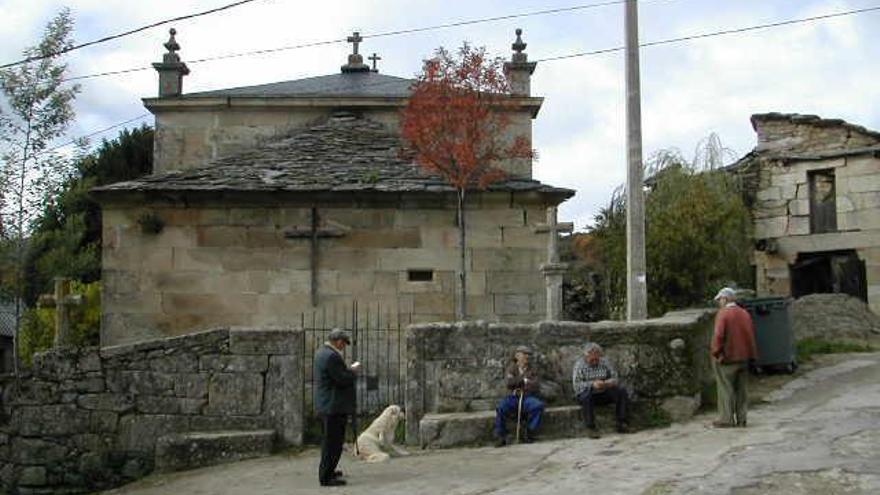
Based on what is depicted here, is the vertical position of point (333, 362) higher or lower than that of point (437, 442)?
higher

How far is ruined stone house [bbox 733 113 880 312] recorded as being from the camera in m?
21.4

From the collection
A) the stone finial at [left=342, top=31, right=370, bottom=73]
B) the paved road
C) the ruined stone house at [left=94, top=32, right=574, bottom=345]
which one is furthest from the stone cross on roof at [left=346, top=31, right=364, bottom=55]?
the paved road

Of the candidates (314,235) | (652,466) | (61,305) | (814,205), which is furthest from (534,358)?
(814,205)

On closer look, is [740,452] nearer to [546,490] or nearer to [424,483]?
[546,490]

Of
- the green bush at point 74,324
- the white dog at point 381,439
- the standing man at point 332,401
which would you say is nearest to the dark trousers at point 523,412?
the white dog at point 381,439

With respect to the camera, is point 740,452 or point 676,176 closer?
point 740,452

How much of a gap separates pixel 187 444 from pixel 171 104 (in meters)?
9.00

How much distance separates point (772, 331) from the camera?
12.4 meters

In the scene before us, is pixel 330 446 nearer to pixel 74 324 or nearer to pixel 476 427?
pixel 476 427

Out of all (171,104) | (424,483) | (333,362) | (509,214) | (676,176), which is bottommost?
(424,483)

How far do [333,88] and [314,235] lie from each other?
5.71 m

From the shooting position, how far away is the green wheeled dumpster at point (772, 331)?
1221cm

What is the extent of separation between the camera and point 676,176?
1861 centimetres

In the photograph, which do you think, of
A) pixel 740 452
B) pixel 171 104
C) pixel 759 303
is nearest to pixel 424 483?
pixel 740 452
